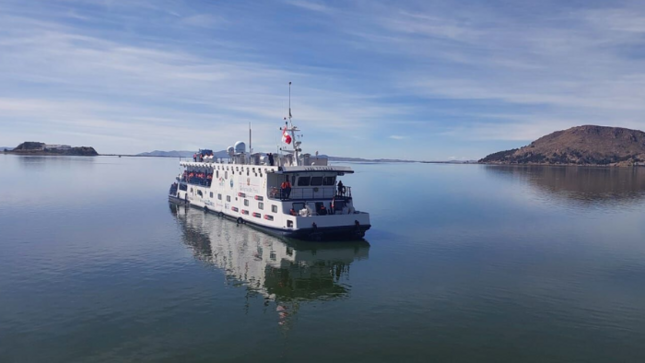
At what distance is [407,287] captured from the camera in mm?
25062

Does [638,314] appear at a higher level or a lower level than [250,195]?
lower

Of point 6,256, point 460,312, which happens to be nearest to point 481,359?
point 460,312

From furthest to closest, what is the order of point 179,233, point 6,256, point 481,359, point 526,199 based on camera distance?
point 526,199, point 179,233, point 6,256, point 481,359

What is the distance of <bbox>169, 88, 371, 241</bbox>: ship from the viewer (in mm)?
36406

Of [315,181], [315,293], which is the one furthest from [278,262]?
[315,181]

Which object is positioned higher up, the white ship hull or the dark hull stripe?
the white ship hull

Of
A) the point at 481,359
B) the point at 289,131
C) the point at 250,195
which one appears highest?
the point at 289,131

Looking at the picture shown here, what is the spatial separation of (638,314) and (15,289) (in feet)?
114

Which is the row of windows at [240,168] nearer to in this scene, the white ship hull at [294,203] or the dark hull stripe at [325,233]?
the white ship hull at [294,203]

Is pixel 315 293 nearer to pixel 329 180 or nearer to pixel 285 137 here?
pixel 329 180

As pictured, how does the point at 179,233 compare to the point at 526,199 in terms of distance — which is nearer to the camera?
the point at 179,233

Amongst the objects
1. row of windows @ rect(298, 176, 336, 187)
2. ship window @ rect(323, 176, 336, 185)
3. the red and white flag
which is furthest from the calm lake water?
the red and white flag

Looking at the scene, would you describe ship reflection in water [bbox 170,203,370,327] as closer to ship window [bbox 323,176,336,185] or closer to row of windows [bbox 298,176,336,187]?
row of windows [bbox 298,176,336,187]

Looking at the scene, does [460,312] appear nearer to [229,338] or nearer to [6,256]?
[229,338]
